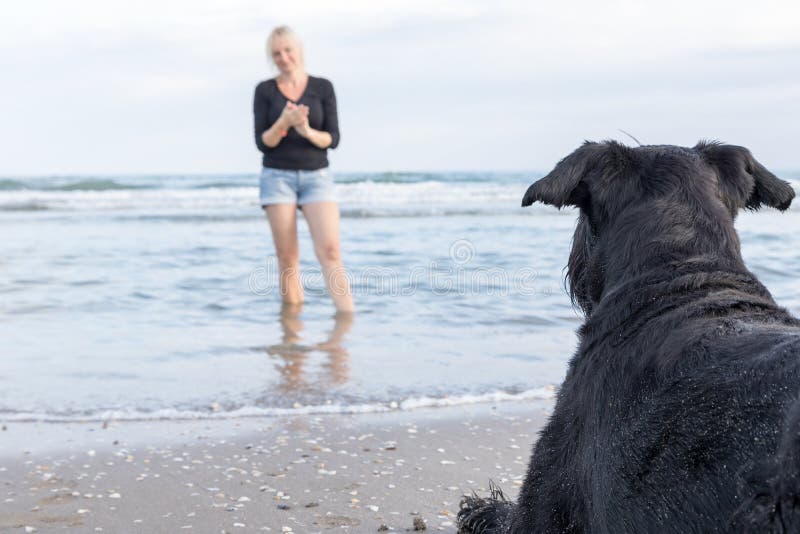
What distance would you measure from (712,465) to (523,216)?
55.6ft

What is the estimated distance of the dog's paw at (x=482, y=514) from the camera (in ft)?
10.2

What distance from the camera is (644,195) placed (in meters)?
2.48

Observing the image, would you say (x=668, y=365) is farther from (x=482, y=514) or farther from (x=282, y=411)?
(x=282, y=411)

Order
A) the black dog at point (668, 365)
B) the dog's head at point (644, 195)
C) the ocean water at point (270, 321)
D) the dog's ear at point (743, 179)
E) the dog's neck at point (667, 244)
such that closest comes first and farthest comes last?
the black dog at point (668, 365)
the dog's neck at point (667, 244)
the dog's head at point (644, 195)
the dog's ear at point (743, 179)
the ocean water at point (270, 321)

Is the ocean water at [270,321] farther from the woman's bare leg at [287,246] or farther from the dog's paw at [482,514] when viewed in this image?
the dog's paw at [482,514]

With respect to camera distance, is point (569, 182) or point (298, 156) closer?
point (569, 182)

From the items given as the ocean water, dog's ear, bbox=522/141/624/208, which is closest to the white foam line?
the ocean water

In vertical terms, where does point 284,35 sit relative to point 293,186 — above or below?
above

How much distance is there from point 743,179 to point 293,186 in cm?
544

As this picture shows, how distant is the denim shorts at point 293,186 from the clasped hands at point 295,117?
1.62 feet

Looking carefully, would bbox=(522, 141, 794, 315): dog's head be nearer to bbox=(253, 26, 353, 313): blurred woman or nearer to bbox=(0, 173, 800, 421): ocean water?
bbox=(0, 173, 800, 421): ocean water

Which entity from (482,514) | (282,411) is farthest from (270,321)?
(482,514)

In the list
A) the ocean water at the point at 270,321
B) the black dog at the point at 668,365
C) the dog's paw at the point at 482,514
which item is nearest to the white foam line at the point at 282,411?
the ocean water at the point at 270,321

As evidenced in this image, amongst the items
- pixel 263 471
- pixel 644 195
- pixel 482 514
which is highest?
A: pixel 644 195
